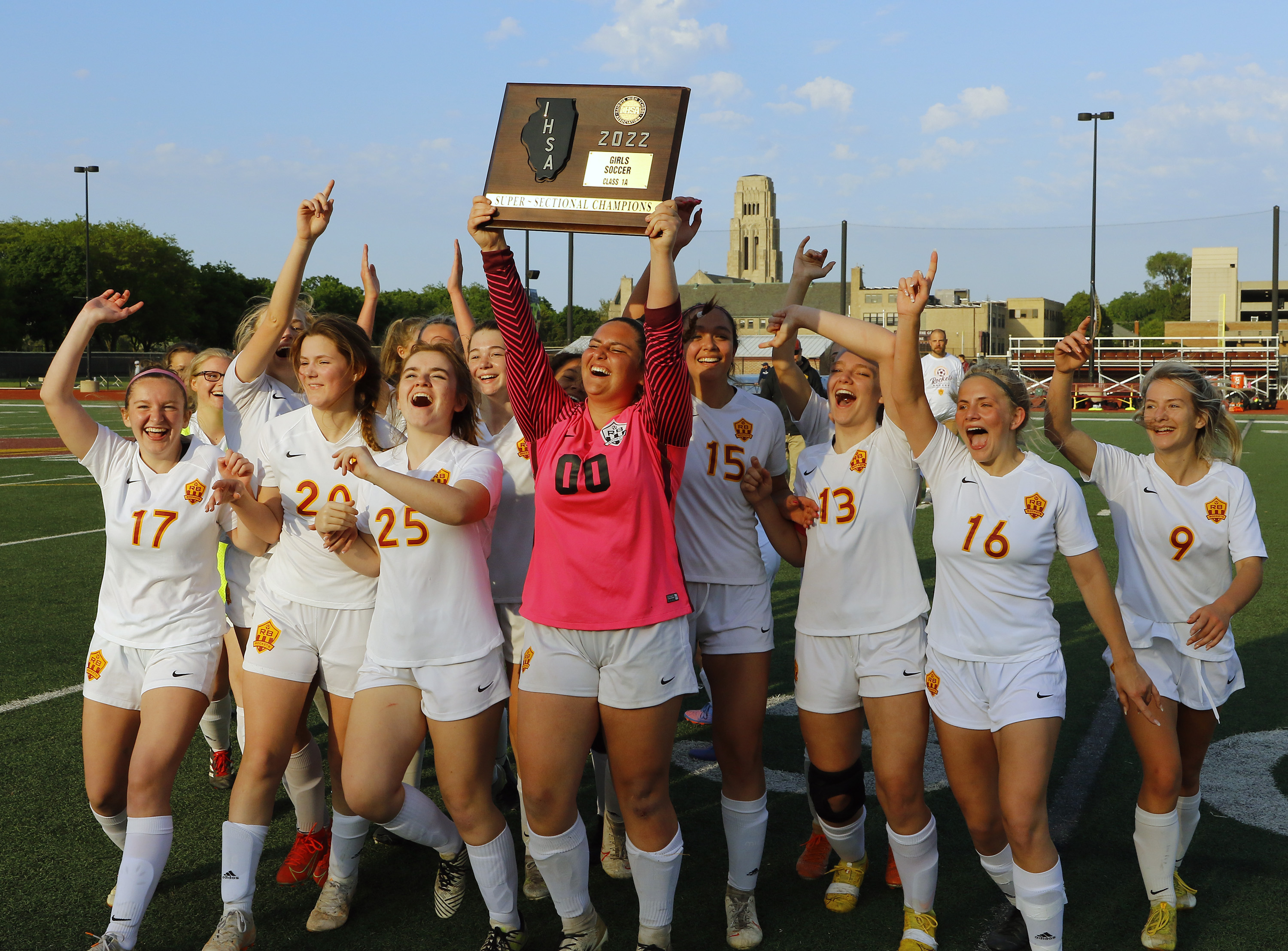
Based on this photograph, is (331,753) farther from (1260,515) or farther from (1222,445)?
(1260,515)

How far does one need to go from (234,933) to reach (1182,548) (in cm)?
334

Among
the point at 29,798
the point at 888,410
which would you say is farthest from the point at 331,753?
the point at 888,410

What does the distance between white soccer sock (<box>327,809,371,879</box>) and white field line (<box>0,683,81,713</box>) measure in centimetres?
307

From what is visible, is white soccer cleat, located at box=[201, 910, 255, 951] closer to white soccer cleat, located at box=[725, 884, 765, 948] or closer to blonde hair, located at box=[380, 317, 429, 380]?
white soccer cleat, located at box=[725, 884, 765, 948]

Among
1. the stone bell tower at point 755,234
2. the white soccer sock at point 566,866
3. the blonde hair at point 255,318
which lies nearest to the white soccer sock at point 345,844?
the white soccer sock at point 566,866

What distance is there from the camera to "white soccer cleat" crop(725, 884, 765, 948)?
11.1 ft

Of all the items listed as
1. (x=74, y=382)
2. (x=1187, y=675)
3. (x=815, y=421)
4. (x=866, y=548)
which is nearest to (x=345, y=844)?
(x=74, y=382)

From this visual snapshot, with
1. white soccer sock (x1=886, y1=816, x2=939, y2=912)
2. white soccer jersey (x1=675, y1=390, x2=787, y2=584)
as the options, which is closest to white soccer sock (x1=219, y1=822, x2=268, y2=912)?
white soccer jersey (x1=675, y1=390, x2=787, y2=584)

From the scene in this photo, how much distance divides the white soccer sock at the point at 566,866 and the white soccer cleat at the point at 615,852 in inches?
26.9

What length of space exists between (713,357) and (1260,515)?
34.4ft

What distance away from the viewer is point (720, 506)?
12.0 feet

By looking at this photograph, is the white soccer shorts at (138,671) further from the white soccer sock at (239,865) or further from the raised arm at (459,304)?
the raised arm at (459,304)

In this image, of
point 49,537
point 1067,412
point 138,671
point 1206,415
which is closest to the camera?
point 138,671

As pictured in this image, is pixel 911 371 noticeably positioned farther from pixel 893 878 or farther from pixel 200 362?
pixel 200 362
